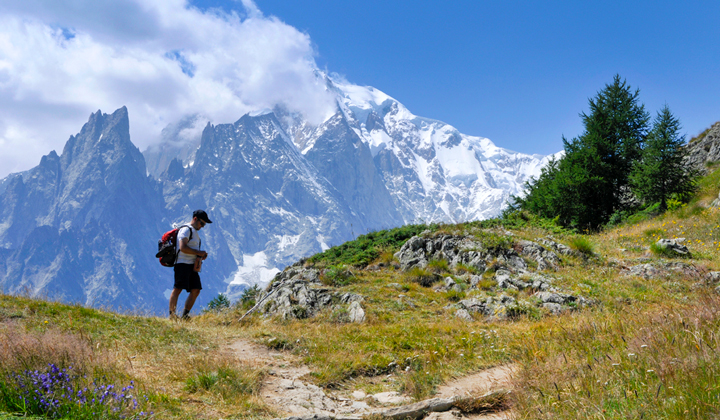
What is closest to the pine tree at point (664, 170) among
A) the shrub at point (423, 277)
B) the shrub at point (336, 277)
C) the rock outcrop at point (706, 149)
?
the rock outcrop at point (706, 149)

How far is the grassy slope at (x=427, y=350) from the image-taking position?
3.34m

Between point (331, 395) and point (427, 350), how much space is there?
7.92ft

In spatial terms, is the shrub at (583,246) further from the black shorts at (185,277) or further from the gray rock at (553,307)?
the black shorts at (185,277)

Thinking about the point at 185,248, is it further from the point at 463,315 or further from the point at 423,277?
the point at 423,277

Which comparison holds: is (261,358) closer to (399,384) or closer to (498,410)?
(399,384)

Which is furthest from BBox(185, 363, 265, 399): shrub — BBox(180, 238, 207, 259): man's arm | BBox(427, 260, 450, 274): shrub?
BBox(427, 260, 450, 274): shrub

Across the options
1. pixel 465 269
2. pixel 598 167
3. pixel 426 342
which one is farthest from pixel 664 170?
pixel 426 342

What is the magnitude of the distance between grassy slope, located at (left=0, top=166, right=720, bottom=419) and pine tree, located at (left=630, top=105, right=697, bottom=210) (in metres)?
12.0

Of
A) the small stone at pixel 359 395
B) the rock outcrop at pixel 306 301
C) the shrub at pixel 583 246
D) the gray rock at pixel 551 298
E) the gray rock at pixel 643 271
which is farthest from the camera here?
the shrub at pixel 583 246

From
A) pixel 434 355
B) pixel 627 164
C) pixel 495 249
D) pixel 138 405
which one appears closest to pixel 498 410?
pixel 434 355

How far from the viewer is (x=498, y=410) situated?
4.31 m

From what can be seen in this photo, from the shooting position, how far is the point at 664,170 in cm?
2136

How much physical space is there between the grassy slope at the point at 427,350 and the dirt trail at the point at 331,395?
0.74 ft

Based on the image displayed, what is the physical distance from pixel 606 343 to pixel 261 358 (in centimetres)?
529
